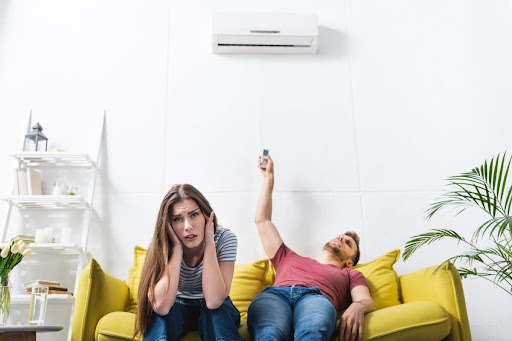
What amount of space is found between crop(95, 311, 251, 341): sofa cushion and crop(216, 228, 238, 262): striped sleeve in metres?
0.30

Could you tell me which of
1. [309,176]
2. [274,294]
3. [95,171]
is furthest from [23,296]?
[309,176]

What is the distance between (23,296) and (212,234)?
1320mm

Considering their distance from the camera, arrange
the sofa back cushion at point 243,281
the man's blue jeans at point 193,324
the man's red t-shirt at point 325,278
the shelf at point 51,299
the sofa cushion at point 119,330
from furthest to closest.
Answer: the shelf at point 51,299 → the sofa back cushion at point 243,281 → the man's red t-shirt at point 325,278 → the sofa cushion at point 119,330 → the man's blue jeans at point 193,324

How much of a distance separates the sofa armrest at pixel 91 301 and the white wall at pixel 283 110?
28.6 inches

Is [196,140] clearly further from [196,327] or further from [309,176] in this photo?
[196,327]

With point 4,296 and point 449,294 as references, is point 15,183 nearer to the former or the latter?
point 4,296

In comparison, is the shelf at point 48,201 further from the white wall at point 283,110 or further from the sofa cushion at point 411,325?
Result: the sofa cushion at point 411,325

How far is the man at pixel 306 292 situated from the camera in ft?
6.70

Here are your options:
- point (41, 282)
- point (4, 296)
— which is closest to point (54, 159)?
point (41, 282)

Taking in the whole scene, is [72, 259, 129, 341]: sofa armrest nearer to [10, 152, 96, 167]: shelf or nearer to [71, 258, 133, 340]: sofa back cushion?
[71, 258, 133, 340]: sofa back cushion

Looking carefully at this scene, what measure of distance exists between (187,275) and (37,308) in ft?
2.16

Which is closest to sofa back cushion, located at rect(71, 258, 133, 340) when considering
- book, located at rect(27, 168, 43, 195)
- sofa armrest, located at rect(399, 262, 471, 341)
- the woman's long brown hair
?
the woman's long brown hair

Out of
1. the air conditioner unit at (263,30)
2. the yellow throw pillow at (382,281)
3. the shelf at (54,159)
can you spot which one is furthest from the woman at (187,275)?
the air conditioner unit at (263,30)

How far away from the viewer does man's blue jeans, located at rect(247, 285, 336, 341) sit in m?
1.98
